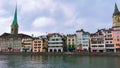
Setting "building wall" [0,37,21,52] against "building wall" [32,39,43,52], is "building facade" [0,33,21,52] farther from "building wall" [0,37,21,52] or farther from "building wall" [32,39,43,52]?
"building wall" [32,39,43,52]

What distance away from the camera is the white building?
105812 mm

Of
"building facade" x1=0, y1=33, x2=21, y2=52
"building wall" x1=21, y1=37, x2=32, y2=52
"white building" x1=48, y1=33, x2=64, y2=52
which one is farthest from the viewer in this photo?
"building facade" x1=0, y1=33, x2=21, y2=52

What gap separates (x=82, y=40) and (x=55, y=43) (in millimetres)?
12196

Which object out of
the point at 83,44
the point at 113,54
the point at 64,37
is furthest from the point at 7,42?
the point at 113,54

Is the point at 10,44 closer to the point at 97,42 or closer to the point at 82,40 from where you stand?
the point at 82,40

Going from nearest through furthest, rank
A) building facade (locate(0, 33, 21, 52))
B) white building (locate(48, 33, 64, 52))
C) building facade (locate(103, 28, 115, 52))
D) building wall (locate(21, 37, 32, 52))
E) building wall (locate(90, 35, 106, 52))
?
building facade (locate(103, 28, 115, 52))
building wall (locate(90, 35, 106, 52))
white building (locate(48, 33, 64, 52))
building wall (locate(21, 37, 32, 52))
building facade (locate(0, 33, 21, 52))

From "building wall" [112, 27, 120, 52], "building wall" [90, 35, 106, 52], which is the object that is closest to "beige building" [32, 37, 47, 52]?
"building wall" [90, 35, 106, 52]

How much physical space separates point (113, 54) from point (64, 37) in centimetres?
3283

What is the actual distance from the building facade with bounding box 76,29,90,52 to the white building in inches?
284

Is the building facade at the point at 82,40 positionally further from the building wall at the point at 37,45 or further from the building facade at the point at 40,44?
the building wall at the point at 37,45

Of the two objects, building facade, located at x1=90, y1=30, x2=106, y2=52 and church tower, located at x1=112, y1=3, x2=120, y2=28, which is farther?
church tower, located at x1=112, y1=3, x2=120, y2=28

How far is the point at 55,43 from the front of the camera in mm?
106625

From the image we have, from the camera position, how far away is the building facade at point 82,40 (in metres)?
100

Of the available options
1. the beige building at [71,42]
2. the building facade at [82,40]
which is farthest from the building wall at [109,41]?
the beige building at [71,42]
